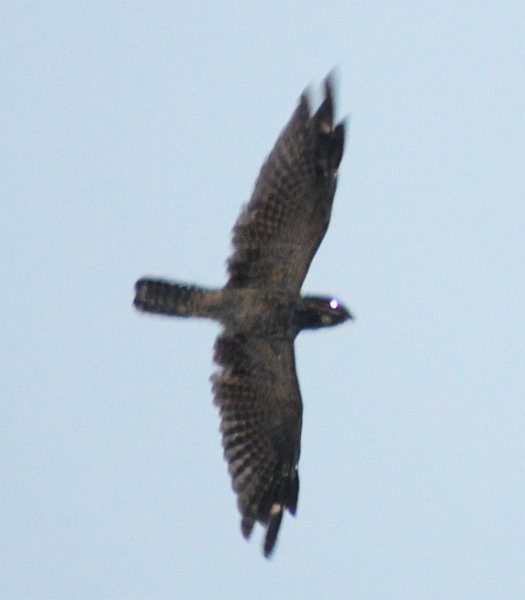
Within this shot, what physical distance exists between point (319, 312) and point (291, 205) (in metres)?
1.18

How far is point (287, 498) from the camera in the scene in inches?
926

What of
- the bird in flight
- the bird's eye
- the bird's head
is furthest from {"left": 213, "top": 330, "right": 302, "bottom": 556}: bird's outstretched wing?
the bird's eye

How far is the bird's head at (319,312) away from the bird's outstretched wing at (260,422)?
0.38m

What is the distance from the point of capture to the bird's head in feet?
76.1

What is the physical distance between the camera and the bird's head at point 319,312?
23.2 meters

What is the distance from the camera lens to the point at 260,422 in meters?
23.6

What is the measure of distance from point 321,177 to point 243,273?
4.41 feet

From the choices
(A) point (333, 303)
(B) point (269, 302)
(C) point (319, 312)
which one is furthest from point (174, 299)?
(A) point (333, 303)

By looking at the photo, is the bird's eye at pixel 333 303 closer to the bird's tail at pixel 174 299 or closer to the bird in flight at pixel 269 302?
the bird in flight at pixel 269 302

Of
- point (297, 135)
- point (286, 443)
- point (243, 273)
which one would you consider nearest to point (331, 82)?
point (297, 135)

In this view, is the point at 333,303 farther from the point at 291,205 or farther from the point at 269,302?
the point at 291,205

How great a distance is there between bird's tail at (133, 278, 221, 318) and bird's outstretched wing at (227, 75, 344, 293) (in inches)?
12.1

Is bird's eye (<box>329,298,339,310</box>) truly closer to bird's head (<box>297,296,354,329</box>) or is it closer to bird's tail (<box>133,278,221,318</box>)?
bird's head (<box>297,296,354,329</box>)

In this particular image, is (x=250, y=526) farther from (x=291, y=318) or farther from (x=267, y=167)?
(x=267, y=167)
